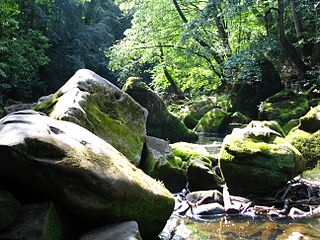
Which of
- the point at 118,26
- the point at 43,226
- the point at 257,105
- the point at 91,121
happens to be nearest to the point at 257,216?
the point at 91,121

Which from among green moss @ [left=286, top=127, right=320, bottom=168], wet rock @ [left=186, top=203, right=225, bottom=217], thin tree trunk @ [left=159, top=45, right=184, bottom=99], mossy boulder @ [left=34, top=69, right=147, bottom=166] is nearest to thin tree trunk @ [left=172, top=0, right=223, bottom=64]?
thin tree trunk @ [left=159, top=45, right=184, bottom=99]

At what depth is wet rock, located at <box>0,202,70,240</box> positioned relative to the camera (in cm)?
430

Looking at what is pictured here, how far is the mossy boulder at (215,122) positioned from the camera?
18125 mm

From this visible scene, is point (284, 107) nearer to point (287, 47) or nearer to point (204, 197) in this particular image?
point (287, 47)

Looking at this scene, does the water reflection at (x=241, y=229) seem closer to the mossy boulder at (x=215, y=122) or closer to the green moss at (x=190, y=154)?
the green moss at (x=190, y=154)

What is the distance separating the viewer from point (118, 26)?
39688 mm

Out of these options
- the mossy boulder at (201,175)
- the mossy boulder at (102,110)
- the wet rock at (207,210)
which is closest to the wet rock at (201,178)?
the mossy boulder at (201,175)

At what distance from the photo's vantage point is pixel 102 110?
8.34 metres

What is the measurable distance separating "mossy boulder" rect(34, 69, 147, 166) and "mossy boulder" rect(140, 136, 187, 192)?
0.32 meters

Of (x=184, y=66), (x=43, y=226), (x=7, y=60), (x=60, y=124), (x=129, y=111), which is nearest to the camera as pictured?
(x=43, y=226)

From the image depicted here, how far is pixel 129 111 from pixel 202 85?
14.7 meters

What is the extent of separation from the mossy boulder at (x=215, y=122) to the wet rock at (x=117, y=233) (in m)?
13.8

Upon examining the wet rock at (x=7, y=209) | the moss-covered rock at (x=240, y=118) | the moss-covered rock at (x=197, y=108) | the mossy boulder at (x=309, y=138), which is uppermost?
the wet rock at (x=7, y=209)

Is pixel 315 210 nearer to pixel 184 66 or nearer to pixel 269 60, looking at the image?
pixel 269 60
